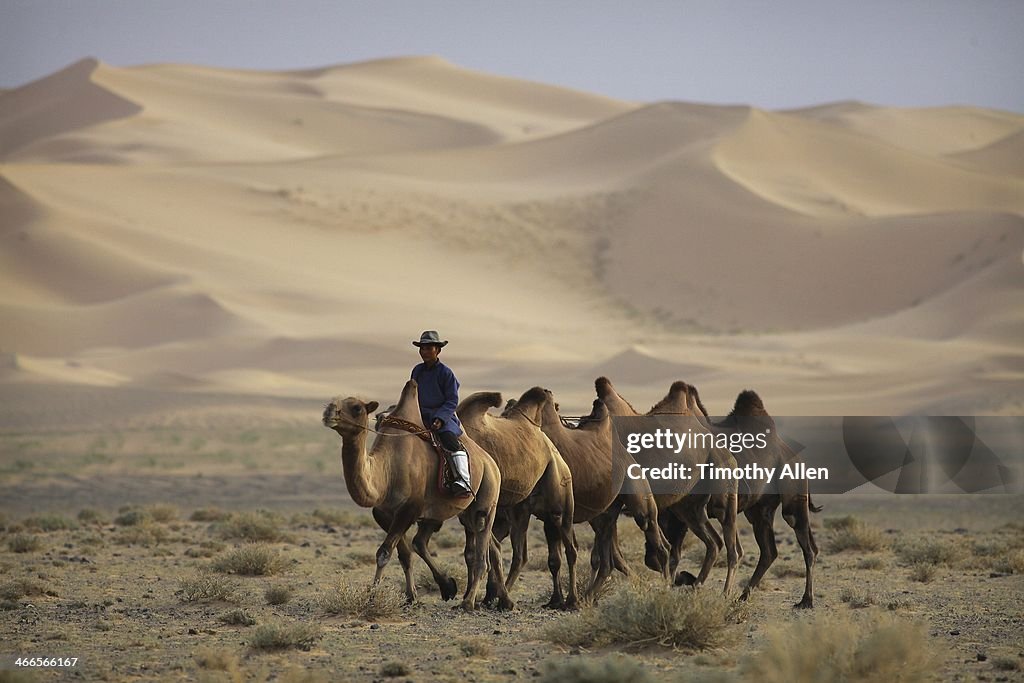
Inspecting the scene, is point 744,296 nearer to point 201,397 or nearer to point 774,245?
point 774,245

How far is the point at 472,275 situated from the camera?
75688mm

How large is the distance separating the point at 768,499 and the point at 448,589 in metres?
3.38

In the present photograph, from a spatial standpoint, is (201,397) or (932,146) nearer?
(201,397)

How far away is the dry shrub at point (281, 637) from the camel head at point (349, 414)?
163 centimetres

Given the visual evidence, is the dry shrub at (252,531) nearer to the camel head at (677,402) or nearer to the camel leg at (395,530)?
the camel head at (677,402)

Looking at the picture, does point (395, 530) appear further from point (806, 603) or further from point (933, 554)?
point (933, 554)

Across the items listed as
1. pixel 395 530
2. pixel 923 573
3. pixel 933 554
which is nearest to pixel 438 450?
pixel 395 530

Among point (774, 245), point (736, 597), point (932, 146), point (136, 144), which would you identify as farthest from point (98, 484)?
point (932, 146)

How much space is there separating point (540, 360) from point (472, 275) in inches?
742

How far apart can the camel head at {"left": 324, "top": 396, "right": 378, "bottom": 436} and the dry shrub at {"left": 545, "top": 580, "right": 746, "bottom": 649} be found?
2.30 metres

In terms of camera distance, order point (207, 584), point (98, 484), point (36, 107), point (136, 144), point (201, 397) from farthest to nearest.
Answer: point (36, 107) < point (136, 144) < point (201, 397) < point (98, 484) < point (207, 584)

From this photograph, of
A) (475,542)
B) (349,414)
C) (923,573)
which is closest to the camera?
(349,414)

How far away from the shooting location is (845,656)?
952 centimetres

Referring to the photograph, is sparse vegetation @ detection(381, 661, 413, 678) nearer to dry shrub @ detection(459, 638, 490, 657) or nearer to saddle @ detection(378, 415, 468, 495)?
dry shrub @ detection(459, 638, 490, 657)
